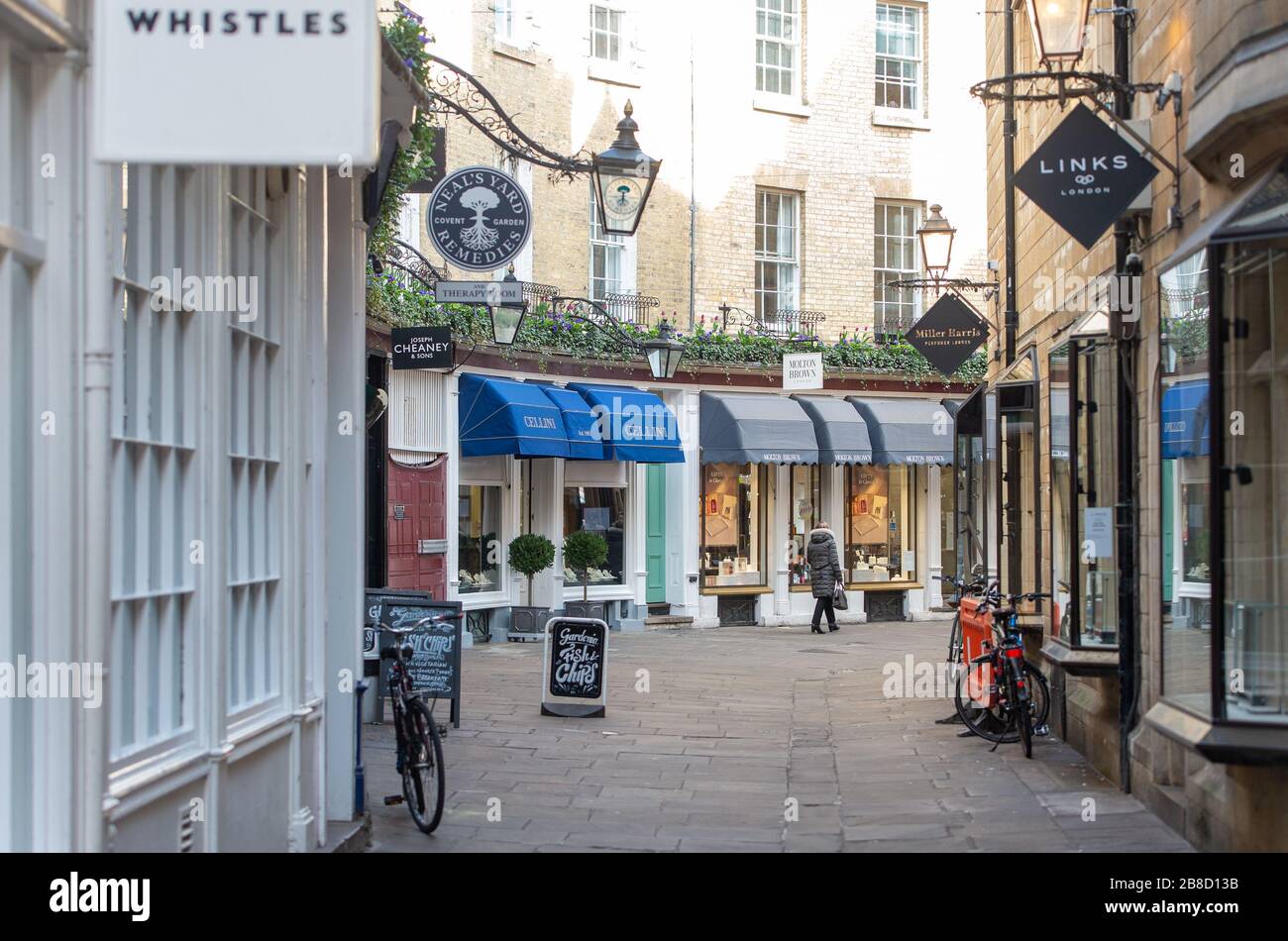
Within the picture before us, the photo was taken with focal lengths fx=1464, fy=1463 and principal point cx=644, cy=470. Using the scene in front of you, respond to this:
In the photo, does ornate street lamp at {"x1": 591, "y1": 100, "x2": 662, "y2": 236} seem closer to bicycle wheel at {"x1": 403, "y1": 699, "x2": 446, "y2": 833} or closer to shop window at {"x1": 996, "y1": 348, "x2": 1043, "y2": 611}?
shop window at {"x1": 996, "y1": 348, "x2": 1043, "y2": 611}

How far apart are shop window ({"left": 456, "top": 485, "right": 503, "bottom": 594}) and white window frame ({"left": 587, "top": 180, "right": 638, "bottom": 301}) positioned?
3912mm

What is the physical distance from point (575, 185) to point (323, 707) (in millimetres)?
16643

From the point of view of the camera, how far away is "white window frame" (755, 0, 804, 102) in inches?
996

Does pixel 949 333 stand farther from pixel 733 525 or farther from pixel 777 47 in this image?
pixel 777 47

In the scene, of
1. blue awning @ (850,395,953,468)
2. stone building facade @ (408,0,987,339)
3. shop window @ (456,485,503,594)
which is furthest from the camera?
blue awning @ (850,395,953,468)

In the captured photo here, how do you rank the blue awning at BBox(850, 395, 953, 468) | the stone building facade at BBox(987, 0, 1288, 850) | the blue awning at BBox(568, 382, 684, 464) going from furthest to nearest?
Answer: 1. the blue awning at BBox(850, 395, 953, 468)
2. the blue awning at BBox(568, 382, 684, 464)
3. the stone building facade at BBox(987, 0, 1288, 850)

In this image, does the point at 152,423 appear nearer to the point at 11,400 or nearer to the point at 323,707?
the point at 11,400

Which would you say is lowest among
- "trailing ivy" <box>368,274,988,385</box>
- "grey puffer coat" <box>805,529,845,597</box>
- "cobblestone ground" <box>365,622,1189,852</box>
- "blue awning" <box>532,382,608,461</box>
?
"cobblestone ground" <box>365,622,1189,852</box>

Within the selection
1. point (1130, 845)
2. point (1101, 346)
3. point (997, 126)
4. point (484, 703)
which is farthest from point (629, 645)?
point (1130, 845)

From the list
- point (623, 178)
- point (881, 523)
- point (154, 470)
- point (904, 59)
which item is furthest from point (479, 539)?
point (154, 470)

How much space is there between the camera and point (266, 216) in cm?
673

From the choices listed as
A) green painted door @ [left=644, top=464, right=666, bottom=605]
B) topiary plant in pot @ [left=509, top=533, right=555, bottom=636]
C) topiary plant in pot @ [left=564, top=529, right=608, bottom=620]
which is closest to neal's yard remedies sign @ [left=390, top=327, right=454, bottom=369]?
topiary plant in pot @ [left=509, top=533, right=555, bottom=636]

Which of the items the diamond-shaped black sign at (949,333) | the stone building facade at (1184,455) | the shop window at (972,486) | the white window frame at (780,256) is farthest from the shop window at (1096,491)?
the white window frame at (780,256)

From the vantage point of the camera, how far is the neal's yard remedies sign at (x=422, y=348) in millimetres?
14047
